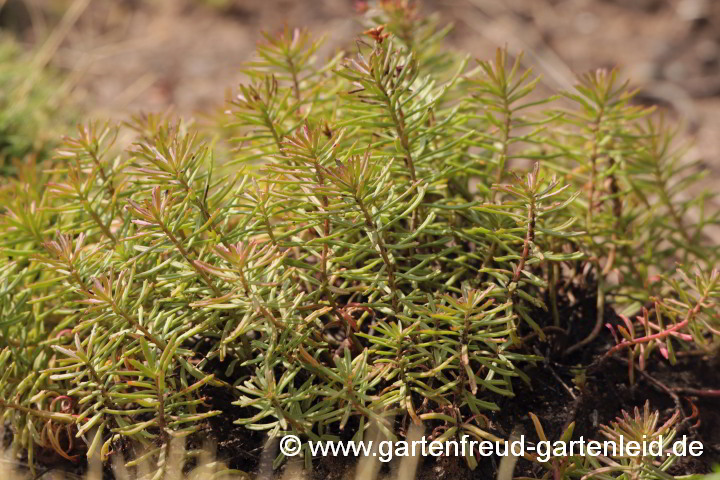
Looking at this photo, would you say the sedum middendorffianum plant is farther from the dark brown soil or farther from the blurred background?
the blurred background

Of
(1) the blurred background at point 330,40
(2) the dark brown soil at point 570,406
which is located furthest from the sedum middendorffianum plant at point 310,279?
(1) the blurred background at point 330,40

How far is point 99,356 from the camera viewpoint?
129 centimetres

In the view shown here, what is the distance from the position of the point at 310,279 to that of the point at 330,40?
3.04 metres

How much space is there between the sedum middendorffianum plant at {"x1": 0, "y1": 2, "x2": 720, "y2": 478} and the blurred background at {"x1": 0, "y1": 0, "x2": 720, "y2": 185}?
6.73 feet

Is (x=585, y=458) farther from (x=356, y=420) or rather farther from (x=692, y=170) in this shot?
(x=692, y=170)

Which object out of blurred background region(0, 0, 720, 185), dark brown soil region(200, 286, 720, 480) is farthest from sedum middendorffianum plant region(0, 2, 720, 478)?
blurred background region(0, 0, 720, 185)

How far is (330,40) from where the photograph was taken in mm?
4090

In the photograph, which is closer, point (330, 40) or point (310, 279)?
point (310, 279)

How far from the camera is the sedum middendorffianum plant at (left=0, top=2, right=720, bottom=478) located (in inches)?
48.9

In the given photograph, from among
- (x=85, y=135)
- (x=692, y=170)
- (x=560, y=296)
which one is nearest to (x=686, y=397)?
(x=560, y=296)

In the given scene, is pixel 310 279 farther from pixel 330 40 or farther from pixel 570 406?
pixel 330 40

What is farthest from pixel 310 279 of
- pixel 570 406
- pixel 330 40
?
pixel 330 40

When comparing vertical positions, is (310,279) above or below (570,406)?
above

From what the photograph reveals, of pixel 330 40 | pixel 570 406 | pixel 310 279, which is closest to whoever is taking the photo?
pixel 310 279
